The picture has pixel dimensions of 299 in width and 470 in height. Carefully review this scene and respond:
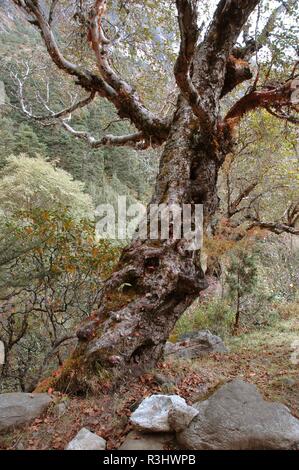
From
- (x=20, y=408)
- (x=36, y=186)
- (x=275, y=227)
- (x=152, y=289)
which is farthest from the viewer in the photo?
(x=36, y=186)

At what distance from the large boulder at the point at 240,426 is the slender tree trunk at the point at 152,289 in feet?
3.11

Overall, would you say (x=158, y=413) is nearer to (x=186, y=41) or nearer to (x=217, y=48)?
(x=186, y=41)

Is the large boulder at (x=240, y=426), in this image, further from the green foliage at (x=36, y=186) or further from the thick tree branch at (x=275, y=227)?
the green foliage at (x=36, y=186)

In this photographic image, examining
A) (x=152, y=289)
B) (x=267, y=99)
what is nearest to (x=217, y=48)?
(x=267, y=99)

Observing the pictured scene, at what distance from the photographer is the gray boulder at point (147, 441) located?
200 cm

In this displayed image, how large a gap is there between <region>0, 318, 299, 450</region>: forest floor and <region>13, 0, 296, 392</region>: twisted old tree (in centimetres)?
21

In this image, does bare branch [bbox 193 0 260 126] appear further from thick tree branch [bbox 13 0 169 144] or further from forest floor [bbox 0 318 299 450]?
forest floor [bbox 0 318 299 450]

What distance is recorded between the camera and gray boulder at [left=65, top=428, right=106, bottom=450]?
197 cm

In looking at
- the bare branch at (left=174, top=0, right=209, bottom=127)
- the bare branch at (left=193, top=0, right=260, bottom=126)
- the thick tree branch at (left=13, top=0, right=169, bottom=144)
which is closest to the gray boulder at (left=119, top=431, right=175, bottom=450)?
the bare branch at (left=174, top=0, right=209, bottom=127)

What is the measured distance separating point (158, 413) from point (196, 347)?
8.68 ft

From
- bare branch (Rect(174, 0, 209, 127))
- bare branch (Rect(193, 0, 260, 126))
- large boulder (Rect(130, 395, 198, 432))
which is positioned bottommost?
large boulder (Rect(130, 395, 198, 432))

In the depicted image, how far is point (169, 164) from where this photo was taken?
12.1 ft

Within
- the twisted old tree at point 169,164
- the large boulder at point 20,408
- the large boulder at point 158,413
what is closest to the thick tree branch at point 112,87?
the twisted old tree at point 169,164

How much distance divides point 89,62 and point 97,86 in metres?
2.78
